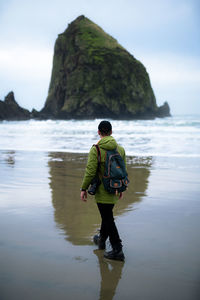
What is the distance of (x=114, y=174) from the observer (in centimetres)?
322

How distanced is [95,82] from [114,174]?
285ft

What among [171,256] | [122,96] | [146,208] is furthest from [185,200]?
[122,96]

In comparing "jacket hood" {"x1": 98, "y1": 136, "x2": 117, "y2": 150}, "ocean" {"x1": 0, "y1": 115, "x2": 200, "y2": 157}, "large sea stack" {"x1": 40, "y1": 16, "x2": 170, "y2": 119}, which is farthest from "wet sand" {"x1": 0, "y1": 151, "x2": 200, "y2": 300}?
"large sea stack" {"x1": 40, "y1": 16, "x2": 170, "y2": 119}

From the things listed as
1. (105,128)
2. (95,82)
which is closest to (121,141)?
(105,128)

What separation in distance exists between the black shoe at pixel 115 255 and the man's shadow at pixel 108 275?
40 mm

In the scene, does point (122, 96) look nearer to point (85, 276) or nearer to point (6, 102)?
point (6, 102)

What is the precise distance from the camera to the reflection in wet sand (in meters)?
4.16

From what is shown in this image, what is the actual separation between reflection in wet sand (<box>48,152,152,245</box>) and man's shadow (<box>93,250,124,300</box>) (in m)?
0.48

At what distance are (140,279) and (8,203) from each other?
9.94ft

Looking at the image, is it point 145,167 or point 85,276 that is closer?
point 85,276

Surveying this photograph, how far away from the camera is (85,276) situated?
2918mm

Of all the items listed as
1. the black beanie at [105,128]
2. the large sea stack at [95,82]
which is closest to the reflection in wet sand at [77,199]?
the black beanie at [105,128]

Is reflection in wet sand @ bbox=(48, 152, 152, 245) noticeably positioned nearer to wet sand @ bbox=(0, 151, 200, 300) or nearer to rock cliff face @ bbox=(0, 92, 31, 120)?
wet sand @ bbox=(0, 151, 200, 300)

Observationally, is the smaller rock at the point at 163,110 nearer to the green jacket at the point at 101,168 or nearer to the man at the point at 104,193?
the man at the point at 104,193
